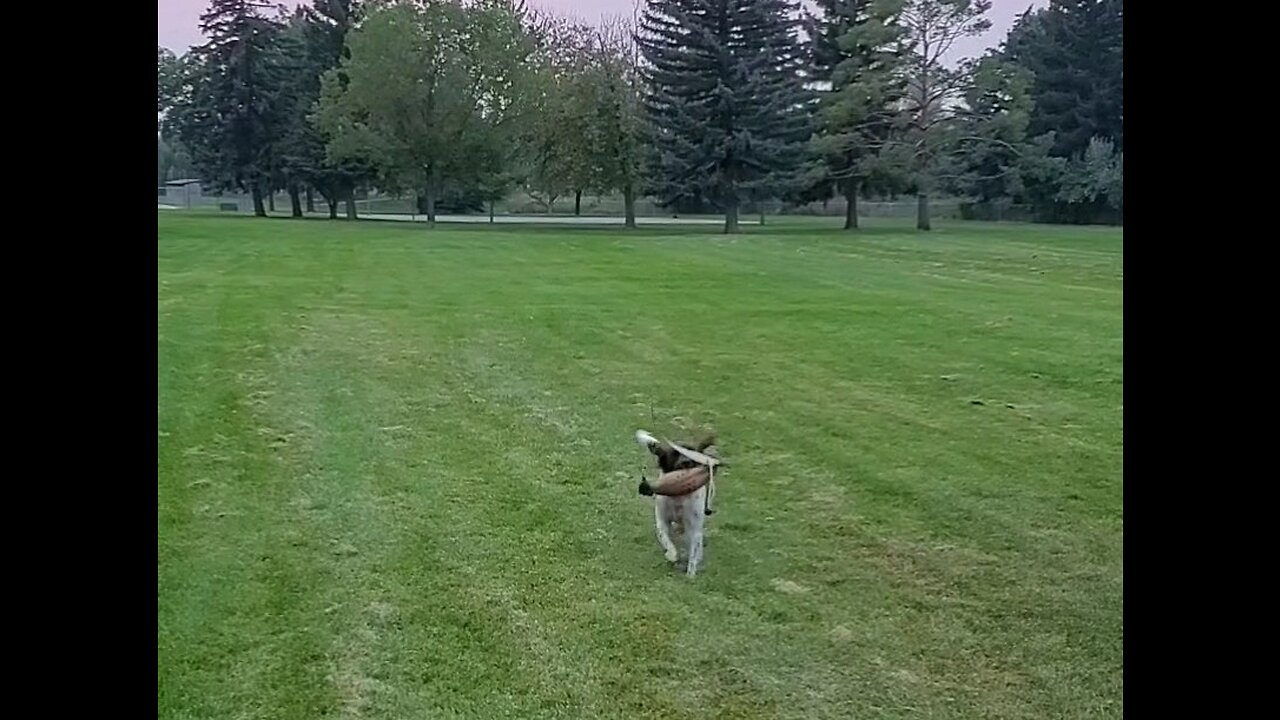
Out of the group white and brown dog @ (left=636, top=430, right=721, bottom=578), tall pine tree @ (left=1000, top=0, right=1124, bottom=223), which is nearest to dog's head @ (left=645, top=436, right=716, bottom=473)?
white and brown dog @ (left=636, top=430, right=721, bottom=578)

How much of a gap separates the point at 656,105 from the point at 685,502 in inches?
27.8

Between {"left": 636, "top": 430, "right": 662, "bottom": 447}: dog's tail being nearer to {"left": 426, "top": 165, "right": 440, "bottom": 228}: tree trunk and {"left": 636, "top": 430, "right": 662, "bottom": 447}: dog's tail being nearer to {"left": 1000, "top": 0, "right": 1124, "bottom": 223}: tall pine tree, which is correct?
{"left": 426, "top": 165, "right": 440, "bottom": 228}: tree trunk

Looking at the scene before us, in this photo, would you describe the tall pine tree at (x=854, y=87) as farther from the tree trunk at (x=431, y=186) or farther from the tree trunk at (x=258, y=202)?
the tree trunk at (x=258, y=202)

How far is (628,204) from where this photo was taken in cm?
173

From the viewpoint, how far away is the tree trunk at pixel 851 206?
1614 millimetres

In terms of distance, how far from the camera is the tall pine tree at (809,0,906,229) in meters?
1.56

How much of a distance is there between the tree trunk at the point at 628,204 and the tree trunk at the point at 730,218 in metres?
0.16

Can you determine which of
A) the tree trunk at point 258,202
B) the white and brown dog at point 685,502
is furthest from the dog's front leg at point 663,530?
the tree trunk at point 258,202

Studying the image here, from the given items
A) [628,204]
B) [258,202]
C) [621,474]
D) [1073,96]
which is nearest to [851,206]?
[628,204]

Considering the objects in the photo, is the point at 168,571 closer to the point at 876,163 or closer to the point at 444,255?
the point at 444,255

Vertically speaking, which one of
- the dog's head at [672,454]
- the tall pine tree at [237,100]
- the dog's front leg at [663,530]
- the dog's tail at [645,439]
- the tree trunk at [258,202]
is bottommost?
the dog's front leg at [663,530]
